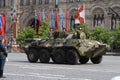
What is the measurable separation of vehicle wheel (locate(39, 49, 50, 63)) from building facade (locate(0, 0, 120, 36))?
39.0 meters

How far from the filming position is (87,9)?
67.0m

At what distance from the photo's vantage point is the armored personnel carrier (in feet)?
80.2

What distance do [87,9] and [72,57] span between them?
4303 cm

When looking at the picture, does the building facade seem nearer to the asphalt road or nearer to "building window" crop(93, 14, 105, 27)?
"building window" crop(93, 14, 105, 27)

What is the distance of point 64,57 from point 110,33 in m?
37.4

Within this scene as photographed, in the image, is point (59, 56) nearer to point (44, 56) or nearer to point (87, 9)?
point (44, 56)

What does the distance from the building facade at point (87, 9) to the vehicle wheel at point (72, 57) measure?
40218 mm

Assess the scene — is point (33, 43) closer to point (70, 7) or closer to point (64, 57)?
point (64, 57)

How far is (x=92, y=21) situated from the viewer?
221ft

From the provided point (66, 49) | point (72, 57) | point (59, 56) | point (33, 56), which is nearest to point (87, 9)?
point (33, 56)

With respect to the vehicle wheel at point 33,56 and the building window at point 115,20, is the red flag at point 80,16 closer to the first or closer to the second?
the building window at point 115,20

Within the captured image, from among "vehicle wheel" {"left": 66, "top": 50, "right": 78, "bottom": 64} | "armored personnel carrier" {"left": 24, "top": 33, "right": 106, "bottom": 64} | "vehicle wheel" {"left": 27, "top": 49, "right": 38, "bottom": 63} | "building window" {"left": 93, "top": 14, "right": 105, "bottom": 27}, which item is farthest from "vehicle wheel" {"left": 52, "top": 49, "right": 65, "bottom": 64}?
"building window" {"left": 93, "top": 14, "right": 105, "bottom": 27}

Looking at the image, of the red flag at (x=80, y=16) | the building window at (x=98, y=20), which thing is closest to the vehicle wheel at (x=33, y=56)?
the red flag at (x=80, y=16)

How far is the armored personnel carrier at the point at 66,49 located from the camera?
24.5 meters
